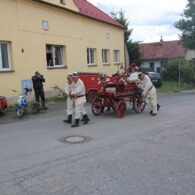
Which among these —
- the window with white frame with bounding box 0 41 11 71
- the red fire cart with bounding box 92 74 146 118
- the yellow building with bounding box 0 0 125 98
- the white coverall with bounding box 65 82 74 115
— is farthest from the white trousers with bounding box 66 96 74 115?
the window with white frame with bounding box 0 41 11 71

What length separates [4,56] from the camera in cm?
1614

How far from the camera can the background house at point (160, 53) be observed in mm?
54188

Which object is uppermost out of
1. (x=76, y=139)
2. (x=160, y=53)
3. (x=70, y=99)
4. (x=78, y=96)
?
(x=160, y=53)

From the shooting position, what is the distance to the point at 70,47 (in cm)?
2109

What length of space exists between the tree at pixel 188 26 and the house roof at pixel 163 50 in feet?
52.9

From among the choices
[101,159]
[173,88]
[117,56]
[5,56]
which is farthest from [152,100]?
[173,88]

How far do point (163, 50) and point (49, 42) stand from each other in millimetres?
40102

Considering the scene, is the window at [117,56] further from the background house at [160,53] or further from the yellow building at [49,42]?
the background house at [160,53]

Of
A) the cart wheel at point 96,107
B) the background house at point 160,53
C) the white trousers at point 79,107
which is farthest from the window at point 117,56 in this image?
the background house at point 160,53

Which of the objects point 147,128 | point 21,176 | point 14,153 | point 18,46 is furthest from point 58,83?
point 21,176

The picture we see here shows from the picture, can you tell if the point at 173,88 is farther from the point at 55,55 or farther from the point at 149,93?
the point at 149,93

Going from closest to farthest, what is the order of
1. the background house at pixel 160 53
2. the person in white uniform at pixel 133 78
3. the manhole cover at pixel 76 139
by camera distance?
the manhole cover at pixel 76 139 → the person in white uniform at pixel 133 78 → the background house at pixel 160 53

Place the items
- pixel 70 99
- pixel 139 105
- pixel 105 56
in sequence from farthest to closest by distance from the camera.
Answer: pixel 105 56 < pixel 139 105 < pixel 70 99

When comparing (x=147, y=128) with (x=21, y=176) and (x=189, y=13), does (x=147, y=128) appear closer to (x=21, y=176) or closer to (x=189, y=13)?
(x=21, y=176)
